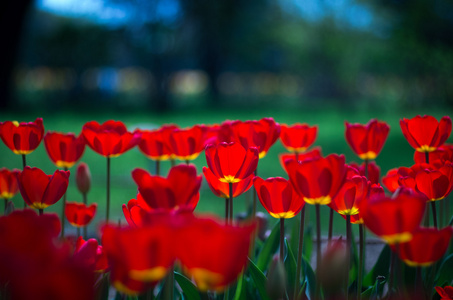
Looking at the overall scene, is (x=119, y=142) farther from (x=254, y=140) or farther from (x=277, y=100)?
(x=277, y=100)

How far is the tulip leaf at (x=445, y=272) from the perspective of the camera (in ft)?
4.58

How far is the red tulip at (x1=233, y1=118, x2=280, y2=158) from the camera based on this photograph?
1345 mm

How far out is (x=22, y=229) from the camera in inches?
26.9

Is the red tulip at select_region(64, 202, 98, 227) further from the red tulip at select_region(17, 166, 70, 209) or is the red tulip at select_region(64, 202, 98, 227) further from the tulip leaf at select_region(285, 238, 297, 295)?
the tulip leaf at select_region(285, 238, 297, 295)

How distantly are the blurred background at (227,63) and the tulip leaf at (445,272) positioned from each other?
311 inches

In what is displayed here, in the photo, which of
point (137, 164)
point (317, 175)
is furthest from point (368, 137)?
point (137, 164)

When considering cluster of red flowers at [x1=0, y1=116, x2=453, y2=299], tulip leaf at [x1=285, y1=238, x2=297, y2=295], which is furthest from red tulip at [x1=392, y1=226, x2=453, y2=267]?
tulip leaf at [x1=285, y1=238, x2=297, y2=295]

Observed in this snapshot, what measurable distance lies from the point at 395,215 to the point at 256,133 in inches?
22.7

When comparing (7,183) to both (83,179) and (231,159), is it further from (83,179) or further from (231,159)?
(231,159)

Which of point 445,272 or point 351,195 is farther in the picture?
point 445,272

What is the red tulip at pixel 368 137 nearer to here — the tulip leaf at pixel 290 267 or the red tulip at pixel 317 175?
the tulip leaf at pixel 290 267

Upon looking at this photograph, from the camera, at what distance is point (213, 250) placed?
25.9 inches

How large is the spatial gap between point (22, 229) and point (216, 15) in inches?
809

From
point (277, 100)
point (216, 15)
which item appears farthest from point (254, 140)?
point (277, 100)
